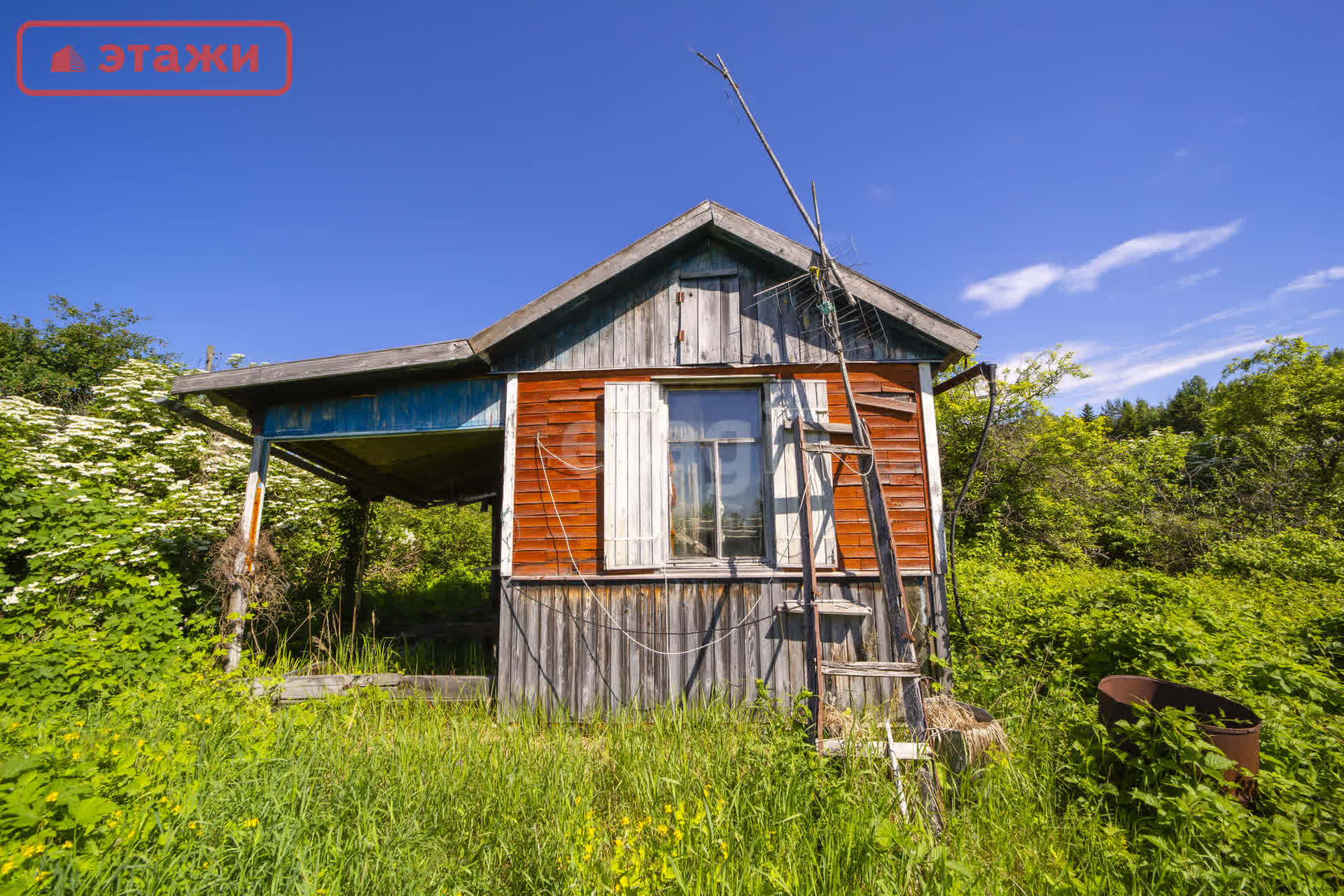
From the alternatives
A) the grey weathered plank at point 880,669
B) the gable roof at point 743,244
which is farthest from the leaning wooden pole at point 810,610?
the gable roof at point 743,244

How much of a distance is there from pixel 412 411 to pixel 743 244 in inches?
146

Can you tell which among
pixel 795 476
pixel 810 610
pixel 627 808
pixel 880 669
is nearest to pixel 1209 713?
pixel 880 669

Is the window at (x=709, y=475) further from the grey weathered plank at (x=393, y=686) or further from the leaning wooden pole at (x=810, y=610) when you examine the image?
the grey weathered plank at (x=393, y=686)

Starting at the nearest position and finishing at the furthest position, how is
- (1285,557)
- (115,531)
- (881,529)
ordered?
(881,529) < (115,531) < (1285,557)

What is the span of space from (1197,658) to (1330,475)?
513 inches

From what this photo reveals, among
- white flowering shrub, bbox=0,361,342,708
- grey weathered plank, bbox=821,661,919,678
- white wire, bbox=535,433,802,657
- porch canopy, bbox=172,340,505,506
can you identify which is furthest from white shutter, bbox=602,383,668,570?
white flowering shrub, bbox=0,361,342,708

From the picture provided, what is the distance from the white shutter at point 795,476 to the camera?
4.71m

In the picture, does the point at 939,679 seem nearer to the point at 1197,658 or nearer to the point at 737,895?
the point at 1197,658

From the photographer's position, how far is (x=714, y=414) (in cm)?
512

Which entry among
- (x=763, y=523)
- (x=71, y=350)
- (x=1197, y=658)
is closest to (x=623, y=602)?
(x=763, y=523)

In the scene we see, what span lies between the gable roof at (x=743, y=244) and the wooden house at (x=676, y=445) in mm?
19

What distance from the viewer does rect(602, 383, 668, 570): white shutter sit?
15.8ft

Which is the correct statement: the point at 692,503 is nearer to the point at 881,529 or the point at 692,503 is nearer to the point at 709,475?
the point at 709,475

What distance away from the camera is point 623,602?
189 inches
